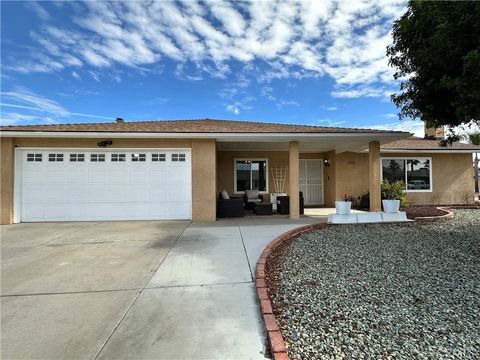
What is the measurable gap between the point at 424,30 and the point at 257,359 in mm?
6726

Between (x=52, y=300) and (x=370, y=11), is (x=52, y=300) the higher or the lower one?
the lower one

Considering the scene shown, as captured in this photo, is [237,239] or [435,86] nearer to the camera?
[435,86]

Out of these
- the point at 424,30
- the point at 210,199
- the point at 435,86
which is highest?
the point at 424,30

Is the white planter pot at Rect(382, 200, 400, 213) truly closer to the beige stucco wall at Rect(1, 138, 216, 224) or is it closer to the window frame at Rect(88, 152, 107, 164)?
the beige stucco wall at Rect(1, 138, 216, 224)

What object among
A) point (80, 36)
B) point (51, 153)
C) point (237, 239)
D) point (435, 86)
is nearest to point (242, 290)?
point (237, 239)

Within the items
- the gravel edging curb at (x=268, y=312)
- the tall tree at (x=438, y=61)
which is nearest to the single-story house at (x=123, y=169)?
the tall tree at (x=438, y=61)

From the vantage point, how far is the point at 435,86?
5.63m

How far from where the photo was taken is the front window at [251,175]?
1336 centimetres

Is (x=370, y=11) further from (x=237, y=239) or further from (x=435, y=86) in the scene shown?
(x=237, y=239)

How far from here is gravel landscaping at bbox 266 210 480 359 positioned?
7.55ft

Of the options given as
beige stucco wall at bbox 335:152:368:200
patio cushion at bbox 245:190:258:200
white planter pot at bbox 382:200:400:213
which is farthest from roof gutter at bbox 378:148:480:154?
patio cushion at bbox 245:190:258:200

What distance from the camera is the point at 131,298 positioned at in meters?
3.29

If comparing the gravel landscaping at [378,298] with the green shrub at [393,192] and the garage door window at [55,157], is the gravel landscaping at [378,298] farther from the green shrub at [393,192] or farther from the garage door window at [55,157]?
the garage door window at [55,157]

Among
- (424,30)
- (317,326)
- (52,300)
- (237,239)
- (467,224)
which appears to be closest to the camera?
(317,326)
